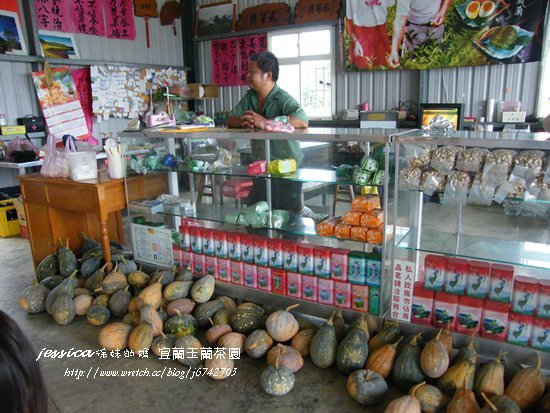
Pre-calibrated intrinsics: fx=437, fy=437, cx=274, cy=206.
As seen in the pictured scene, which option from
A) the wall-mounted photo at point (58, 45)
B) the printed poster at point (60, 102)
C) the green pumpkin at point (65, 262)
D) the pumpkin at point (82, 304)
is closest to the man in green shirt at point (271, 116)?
the pumpkin at point (82, 304)

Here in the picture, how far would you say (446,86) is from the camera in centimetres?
604

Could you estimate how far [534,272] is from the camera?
3152mm

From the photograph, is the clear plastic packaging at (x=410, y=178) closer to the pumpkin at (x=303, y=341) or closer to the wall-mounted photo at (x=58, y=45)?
the pumpkin at (x=303, y=341)

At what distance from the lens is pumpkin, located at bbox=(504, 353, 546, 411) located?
1775 millimetres

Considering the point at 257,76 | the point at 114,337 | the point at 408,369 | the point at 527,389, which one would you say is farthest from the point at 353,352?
the point at 257,76

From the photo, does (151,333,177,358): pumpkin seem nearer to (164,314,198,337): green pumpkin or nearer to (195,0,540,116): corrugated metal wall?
(164,314,198,337): green pumpkin

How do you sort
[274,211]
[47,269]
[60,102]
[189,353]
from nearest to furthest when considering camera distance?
1. [189,353]
2. [274,211]
3. [47,269]
4. [60,102]

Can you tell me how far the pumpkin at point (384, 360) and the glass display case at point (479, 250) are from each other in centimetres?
26

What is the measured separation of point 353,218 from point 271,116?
1.11 m

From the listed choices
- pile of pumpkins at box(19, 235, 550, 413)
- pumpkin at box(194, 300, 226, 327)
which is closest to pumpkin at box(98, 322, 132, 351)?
pile of pumpkins at box(19, 235, 550, 413)

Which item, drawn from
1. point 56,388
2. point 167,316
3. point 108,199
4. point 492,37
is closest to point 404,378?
point 167,316

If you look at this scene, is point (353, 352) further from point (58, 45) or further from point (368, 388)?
point (58, 45)

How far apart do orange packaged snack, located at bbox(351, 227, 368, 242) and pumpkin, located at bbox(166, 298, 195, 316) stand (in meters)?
1.07

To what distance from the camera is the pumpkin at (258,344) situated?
2.28 meters
